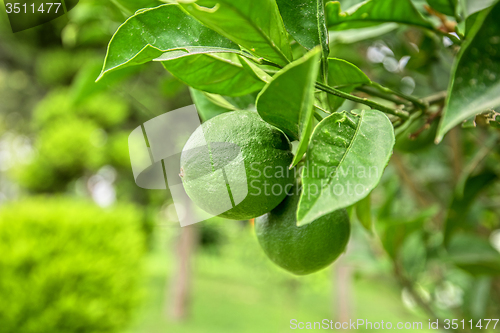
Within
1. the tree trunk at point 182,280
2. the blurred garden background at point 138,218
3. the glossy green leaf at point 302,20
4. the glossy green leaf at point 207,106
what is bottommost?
the tree trunk at point 182,280

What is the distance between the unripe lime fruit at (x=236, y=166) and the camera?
0.28 m

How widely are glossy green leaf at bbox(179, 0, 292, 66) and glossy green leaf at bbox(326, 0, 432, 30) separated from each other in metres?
0.16

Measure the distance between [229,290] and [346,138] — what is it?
20.9 feet

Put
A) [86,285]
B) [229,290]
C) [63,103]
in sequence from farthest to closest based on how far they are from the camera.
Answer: [229,290] → [63,103] → [86,285]

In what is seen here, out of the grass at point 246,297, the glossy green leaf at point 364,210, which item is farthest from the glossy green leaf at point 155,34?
the grass at point 246,297

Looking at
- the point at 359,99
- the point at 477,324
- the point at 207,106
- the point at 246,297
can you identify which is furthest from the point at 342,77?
the point at 246,297

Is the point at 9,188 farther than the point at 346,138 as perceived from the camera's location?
Result: Yes

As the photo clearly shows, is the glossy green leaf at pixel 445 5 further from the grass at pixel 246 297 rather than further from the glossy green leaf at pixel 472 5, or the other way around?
the grass at pixel 246 297

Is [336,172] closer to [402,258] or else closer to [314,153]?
[314,153]

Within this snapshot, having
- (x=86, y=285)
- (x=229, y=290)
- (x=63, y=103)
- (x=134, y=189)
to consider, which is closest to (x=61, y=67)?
(x=63, y=103)

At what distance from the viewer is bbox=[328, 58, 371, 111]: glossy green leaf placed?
28 centimetres

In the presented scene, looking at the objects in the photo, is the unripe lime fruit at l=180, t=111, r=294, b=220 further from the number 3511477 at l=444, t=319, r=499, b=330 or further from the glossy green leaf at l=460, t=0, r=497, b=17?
the number 3511477 at l=444, t=319, r=499, b=330

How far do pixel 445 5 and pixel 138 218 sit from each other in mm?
3877

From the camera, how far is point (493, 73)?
253 mm
